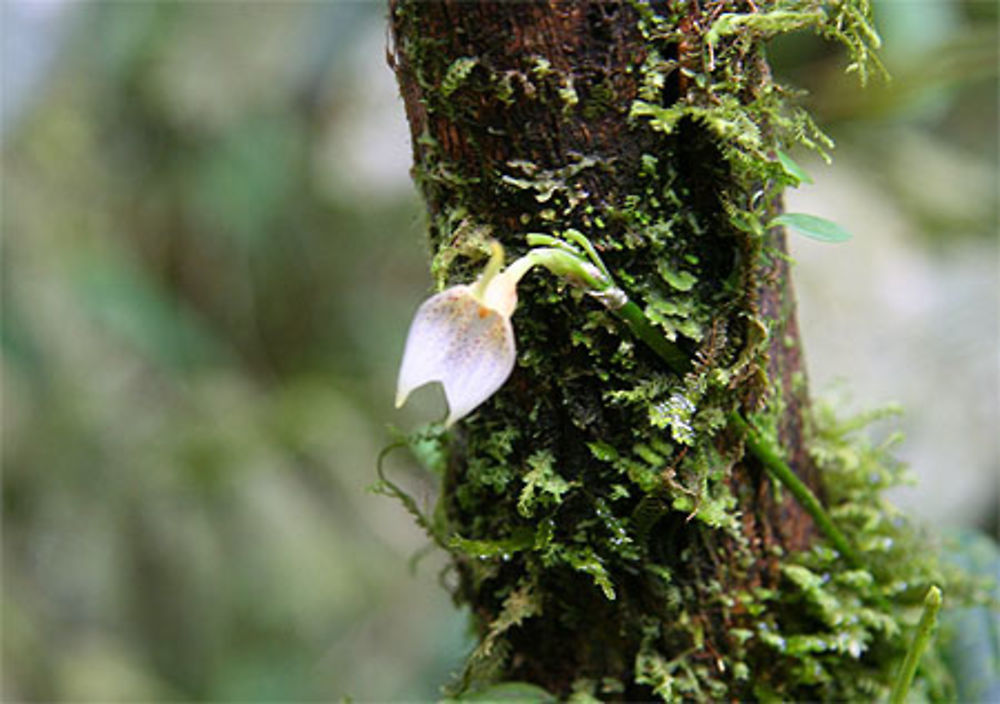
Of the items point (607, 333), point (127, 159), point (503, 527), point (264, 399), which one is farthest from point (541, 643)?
point (127, 159)

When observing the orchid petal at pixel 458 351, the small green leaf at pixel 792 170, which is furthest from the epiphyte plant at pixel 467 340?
the small green leaf at pixel 792 170

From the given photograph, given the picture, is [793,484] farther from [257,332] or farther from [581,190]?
[257,332]

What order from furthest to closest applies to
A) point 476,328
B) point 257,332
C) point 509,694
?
point 257,332, point 509,694, point 476,328

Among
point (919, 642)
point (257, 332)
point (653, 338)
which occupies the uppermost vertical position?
point (257, 332)

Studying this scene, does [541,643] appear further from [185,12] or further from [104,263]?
[185,12]

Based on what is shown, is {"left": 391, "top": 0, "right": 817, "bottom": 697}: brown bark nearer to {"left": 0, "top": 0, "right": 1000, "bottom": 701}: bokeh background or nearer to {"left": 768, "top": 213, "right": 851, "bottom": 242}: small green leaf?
{"left": 768, "top": 213, "right": 851, "bottom": 242}: small green leaf

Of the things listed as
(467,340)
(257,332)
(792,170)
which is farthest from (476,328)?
(257,332)
